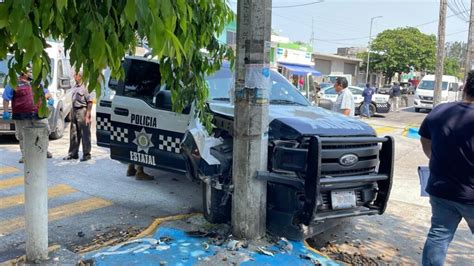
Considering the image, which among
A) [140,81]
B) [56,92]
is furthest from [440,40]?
[140,81]

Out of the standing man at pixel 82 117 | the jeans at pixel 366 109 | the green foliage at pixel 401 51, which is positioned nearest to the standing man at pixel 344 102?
the standing man at pixel 82 117

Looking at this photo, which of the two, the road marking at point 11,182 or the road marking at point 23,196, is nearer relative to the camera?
the road marking at point 23,196

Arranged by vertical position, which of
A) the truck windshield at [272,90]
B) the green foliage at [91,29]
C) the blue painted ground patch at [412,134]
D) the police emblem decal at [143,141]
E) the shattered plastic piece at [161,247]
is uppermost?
the green foliage at [91,29]

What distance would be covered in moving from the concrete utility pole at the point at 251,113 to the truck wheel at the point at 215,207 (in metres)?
0.30

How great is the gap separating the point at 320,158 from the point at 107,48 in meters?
2.43

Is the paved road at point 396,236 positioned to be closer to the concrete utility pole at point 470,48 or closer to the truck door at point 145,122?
the truck door at point 145,122

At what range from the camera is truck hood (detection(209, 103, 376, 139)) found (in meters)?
4.32

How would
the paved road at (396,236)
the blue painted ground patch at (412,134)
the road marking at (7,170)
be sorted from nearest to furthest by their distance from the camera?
the paved road at (396,236)
the road marking at (7,170)
the blue painted ground patch at (412,134)

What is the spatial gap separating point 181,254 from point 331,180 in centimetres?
151

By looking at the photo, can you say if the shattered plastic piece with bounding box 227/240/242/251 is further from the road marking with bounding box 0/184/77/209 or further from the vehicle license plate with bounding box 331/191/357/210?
the road marking with bounding box 0/184/77/209

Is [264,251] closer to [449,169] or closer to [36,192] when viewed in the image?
[449,169]

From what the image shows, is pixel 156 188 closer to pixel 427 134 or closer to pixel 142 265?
pixel 142 265

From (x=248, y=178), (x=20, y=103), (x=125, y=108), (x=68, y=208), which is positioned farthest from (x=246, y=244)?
(x=20, y=103)

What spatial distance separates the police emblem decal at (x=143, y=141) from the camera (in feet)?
20.0
